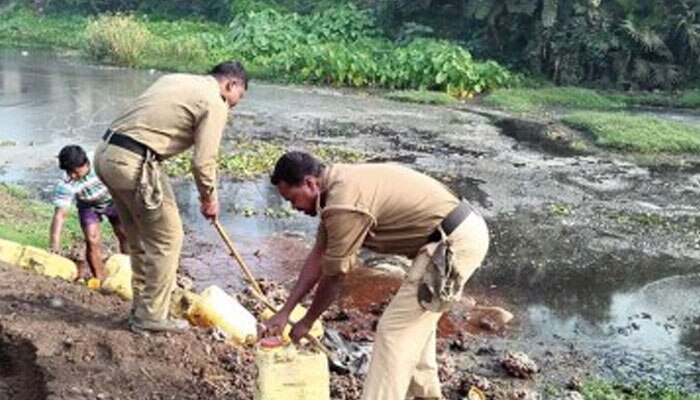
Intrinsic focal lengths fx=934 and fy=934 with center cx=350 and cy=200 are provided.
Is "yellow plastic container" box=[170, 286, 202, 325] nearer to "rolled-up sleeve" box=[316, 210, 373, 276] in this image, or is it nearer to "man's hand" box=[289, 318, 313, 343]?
"man's hand" box=[289, 318, 313, 343]

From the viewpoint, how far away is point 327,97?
22.5 metres

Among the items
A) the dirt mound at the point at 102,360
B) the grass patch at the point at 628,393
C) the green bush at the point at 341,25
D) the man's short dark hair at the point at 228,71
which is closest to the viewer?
the dirt mound at the point at 102,360

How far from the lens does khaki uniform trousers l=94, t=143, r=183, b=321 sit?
18.3 ft

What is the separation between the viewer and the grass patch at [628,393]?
6.66 meters

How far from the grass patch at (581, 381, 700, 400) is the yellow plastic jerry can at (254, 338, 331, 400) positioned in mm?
2694

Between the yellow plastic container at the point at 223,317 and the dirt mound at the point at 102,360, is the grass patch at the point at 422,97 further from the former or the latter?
the dirt mound at the point at 102,360

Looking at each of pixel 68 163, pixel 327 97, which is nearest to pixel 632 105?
pixel 327 97

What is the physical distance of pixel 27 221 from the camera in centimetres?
992

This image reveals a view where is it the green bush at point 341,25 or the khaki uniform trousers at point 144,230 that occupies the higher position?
the khaki uniform trousers at point 144,230

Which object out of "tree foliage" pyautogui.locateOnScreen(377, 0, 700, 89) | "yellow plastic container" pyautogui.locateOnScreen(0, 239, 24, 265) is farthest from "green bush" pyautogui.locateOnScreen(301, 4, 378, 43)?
"yellow plastic container" pyautogui.locateOnScreen(0, 239, 24, 265)

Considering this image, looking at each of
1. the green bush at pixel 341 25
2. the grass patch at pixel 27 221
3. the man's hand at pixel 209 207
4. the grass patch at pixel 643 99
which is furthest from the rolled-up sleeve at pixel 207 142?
the green bush at pixel 341 25

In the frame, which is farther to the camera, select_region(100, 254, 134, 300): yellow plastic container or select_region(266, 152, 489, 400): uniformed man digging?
select_region(100, 254, 134, 300): yellow plastic container

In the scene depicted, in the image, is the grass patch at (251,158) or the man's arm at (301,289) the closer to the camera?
the man's arm at (301,289)

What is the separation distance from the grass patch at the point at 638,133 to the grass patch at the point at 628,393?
36.3 feet
